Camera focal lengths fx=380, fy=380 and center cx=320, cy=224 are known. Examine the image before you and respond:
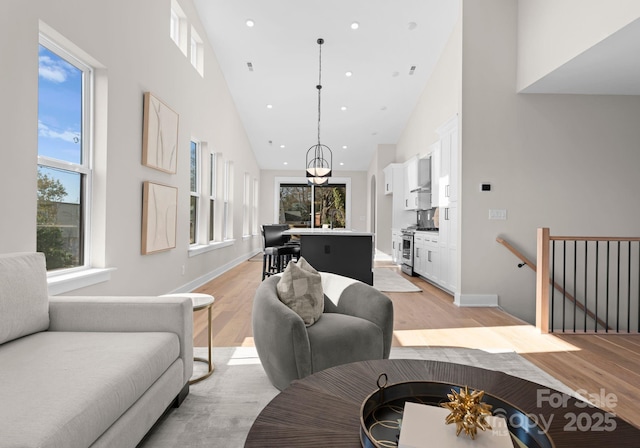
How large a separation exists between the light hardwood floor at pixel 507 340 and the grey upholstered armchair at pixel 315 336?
1001 mm

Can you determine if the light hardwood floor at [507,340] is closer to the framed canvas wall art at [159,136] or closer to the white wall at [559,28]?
the framed canvas wall art at [159,136]

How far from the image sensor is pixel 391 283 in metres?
6.23

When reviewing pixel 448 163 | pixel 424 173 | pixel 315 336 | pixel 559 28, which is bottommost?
pixel 315 336

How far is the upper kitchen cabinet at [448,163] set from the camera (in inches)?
206

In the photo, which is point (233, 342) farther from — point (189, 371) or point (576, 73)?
point (576, 73)

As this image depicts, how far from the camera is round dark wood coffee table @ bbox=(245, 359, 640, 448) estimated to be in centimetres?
99

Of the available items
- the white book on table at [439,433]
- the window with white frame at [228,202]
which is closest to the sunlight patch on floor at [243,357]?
the white book on table at [439,433]

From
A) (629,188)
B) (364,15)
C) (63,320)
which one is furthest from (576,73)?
(63,320)

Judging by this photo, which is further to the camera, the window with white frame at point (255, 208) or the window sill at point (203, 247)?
the window with white frame at point (255, 208)

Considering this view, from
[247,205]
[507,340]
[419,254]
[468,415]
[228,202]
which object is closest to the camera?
[468,415]

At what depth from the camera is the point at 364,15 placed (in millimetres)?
5770

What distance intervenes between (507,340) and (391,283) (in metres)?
2.87

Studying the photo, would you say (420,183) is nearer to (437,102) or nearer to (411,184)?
(411,184)

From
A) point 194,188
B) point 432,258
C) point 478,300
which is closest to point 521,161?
point 478,300
